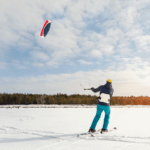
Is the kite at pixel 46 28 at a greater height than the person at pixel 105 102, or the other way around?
the kite at pixel 46 28

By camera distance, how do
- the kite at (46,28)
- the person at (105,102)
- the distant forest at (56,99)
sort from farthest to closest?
the distant forest at (56,99), the kite at (46,28), the person at (105,102)

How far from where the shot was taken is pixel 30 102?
25.0 m

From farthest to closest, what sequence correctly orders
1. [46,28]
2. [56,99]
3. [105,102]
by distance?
[56,99], [46,28], [105,102]

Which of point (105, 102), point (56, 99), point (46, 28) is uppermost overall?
point (46, 28)

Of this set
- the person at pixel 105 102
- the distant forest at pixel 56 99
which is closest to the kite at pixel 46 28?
the person at pixel 105 102

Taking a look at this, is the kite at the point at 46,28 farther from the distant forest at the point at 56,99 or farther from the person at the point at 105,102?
the distant forest at the point at 56,99

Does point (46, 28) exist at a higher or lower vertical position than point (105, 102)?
higher

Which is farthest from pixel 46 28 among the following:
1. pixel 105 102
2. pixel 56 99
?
pixel 56 99

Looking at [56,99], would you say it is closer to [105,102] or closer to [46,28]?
[46,28]

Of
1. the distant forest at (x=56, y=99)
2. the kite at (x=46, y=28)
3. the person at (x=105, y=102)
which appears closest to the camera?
the person at (x=105, y=102)

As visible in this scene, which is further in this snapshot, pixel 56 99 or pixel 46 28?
pixel 56 99

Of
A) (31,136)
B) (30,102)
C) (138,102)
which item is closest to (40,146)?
(31,136)

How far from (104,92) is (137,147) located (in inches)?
86.9

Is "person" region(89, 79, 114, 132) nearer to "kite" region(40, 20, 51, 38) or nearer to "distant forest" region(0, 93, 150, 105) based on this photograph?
"kite" region(40, 20, 51, 38)
